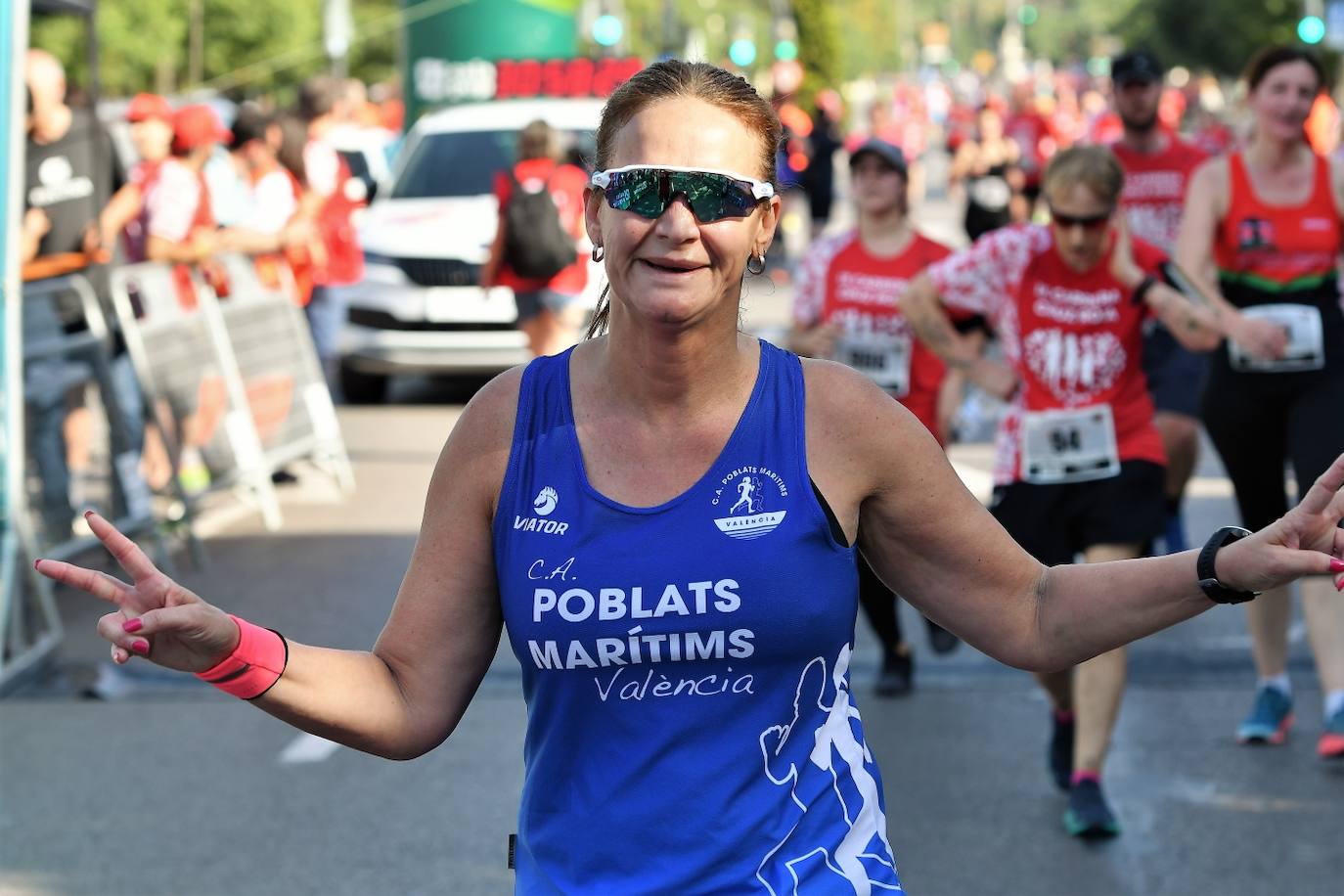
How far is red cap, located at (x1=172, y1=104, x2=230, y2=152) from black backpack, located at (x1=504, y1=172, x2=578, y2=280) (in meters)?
1.71

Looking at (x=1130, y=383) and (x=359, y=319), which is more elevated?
(x=1130, y=383)

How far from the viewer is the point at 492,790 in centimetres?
619

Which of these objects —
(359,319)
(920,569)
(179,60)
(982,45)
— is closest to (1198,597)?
(920,569)

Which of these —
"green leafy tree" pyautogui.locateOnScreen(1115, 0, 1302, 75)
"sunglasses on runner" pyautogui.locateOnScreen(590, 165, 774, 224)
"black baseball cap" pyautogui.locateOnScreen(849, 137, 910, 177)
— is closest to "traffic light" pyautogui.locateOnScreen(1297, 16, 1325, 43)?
"black baseball cap" pyautogui.locateOnScreen(849, 137, 910, 177)

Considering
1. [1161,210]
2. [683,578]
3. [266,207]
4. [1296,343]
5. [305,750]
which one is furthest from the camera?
[266,207]

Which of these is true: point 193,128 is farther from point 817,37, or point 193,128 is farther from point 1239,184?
point 817,37

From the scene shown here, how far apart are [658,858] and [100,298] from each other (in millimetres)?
7917

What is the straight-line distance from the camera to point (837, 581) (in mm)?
2623

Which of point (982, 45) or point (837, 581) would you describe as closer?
point (837, 581)

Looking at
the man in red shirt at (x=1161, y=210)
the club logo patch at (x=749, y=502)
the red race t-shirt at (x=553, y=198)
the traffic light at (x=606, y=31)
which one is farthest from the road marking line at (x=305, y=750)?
the traffic light at (x=606, y=31)

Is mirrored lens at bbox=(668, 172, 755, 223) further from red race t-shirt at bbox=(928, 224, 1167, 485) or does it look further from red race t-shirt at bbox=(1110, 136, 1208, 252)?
red race t-shirt at bbox=(1110, 136, 1208, 252)

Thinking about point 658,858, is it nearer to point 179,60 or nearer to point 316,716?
Result: point 316,716

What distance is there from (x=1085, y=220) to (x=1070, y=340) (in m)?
0.37

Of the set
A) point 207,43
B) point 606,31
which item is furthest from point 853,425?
point 207,43
